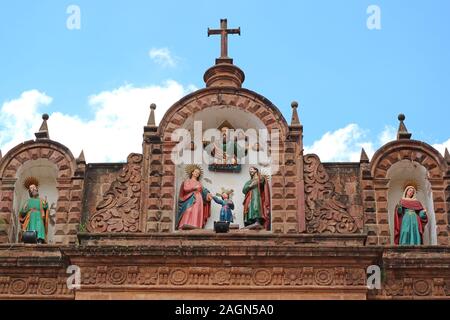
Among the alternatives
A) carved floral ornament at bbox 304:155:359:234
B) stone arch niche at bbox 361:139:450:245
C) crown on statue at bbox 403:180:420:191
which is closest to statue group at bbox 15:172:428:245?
crown on statue at bbox 403:180:420:191

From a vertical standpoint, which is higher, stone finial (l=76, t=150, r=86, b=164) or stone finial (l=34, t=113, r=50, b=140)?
stone finial (l=34, t=113, r=50, b=140)

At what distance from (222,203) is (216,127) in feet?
6.71

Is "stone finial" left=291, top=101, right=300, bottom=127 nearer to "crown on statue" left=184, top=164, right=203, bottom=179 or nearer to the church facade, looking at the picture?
the church facade

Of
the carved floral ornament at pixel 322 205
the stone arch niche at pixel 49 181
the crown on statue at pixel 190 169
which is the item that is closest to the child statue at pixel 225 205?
the crown on statue at pixel 190 169

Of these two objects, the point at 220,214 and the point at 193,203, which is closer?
the point at 193,203

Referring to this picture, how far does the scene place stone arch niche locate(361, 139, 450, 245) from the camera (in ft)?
70.9

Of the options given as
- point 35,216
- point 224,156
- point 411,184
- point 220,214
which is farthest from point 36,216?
point 411,184

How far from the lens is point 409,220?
21688mm

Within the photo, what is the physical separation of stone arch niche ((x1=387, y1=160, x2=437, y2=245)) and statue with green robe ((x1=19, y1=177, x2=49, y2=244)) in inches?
273

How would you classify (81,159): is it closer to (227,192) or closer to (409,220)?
(227,192)

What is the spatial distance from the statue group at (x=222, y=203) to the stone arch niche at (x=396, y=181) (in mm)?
2052

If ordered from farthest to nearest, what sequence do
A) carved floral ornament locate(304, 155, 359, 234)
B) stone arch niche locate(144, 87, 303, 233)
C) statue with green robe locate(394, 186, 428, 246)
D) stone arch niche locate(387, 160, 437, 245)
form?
stone arch niche locate(387, 160, 437, 245)
statue with green robe locate(394, 186, 428, 246)
stone arch niche locate(144, 87, 303, 233)
carved floral ornament locate(304, 155, 359, 234)

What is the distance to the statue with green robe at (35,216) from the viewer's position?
71.5 ft
